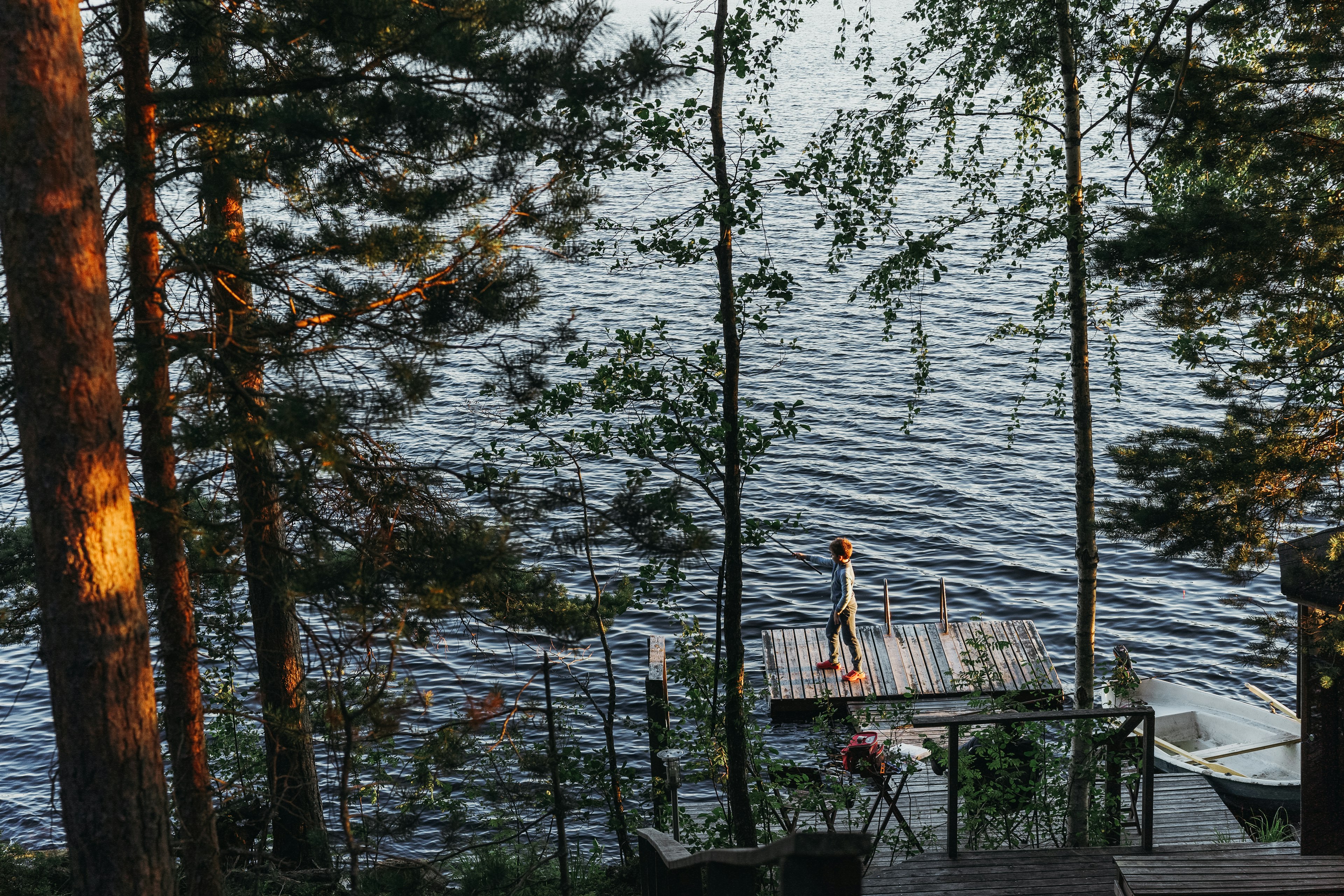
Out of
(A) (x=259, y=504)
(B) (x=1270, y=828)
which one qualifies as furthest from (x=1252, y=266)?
(A) (x=259, y=504)

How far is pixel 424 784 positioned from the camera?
7.78 metres

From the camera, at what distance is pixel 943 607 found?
15148 mm

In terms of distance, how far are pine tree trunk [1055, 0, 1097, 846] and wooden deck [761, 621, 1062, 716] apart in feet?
14.2

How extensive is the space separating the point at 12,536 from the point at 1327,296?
9528 millimetres

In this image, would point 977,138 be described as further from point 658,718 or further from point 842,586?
point 658,718

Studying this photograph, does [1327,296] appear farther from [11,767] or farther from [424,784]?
[11,767]

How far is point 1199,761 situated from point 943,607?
372cm

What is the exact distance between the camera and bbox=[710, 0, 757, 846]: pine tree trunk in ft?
27.1

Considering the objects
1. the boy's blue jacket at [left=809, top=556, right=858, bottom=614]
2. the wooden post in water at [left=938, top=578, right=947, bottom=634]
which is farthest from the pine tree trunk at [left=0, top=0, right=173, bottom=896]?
the wooden post in water at [left=938, top=578, right=947, bottom=634]

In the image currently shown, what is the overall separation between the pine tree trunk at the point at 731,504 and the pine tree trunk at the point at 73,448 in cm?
438

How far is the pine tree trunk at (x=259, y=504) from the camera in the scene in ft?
19.1

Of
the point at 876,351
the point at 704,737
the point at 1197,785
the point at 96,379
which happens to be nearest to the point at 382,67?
the point at 96,379

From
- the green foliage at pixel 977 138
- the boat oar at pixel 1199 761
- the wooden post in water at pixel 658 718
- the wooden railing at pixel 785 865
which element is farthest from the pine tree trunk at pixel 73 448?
the boat oar at pixel 1199 761

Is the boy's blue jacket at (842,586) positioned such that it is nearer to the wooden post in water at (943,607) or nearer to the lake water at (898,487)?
the lake water at (898,487)
